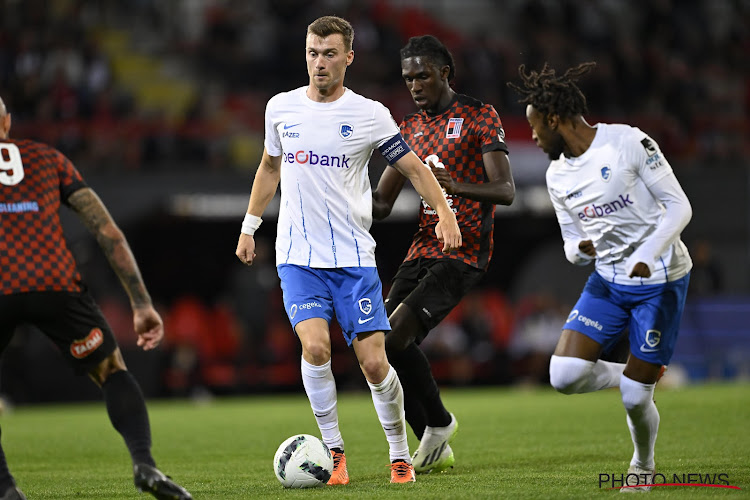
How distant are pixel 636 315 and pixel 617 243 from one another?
1.44 feet

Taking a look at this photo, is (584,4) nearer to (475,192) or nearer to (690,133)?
(690,133)

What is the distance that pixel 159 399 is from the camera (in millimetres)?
17766

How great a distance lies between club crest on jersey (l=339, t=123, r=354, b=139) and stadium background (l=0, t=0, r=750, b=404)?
11005 millimetres

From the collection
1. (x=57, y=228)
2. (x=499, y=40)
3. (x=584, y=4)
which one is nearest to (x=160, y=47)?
(x=499, y=40)

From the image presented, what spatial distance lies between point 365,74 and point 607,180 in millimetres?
14568

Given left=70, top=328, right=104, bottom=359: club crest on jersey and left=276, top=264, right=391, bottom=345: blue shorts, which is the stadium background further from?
left=70, top=328, right=104, bottom=359: club crest on jersey

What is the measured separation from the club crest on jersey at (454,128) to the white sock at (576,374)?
163 centimetres

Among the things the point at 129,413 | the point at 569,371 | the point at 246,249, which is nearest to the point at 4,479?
the point at 129,413

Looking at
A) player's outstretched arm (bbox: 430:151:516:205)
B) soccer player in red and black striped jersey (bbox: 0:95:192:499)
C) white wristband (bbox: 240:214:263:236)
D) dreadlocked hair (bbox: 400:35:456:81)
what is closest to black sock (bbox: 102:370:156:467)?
soccer player in red and black striped jersey (bbox: 0:95:192:499)

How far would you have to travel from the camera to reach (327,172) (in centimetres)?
616

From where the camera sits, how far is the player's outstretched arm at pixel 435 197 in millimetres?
5922

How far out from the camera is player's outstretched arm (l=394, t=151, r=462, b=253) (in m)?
5.92

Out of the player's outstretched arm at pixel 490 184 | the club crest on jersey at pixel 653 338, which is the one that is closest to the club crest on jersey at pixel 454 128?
the player's outstretched arm at pixel 490 184

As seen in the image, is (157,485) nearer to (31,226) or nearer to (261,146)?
(31,226)
